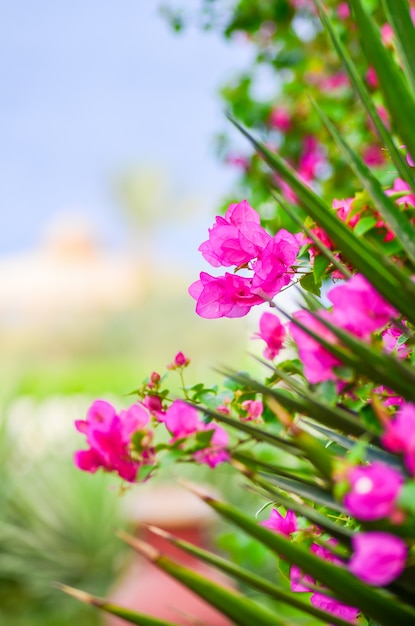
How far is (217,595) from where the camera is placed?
555mm

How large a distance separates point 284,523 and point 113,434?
0.20m

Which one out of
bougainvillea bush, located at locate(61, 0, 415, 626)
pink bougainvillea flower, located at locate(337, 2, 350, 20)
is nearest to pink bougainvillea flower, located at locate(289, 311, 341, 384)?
bougainvillea bush, located at locate(61, 0, 415, 626)

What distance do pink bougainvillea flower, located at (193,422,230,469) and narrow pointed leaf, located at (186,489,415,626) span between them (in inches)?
3.2

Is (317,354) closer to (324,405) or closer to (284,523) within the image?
(324,405)

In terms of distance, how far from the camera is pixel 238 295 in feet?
2.29

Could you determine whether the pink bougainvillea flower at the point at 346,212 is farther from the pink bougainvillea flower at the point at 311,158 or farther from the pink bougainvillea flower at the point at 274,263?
the pink bougainvillea flower at the point at 311,158

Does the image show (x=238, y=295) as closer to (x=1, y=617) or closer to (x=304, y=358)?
(x=304, y=358)

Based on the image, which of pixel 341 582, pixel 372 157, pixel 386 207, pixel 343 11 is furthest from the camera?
pixel 372 157

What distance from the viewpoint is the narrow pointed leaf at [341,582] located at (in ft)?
1.74

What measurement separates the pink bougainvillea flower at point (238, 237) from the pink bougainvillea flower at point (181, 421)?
130 millimetres

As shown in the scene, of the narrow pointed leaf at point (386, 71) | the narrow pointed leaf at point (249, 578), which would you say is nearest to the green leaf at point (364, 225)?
the narrow pointed leaf at point (386, 71)

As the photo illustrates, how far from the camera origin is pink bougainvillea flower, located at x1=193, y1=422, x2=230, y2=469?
64 cm

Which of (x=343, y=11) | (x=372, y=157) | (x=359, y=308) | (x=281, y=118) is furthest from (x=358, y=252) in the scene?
(x=281, y=118)

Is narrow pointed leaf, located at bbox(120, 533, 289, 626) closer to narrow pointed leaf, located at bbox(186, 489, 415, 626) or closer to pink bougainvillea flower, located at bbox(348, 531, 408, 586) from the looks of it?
narrow pointed leaf, located at bbox(186, 489, 415, 626)
